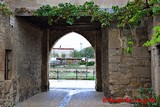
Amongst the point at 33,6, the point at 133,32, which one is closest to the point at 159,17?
the point at 133,32

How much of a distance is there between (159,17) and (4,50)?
3.80m

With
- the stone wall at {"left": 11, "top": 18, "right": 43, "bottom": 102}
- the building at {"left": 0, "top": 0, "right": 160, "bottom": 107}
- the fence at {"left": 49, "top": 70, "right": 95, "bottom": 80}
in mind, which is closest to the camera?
the building at {"left": 0, "top": 0, "right": 160, "bottom": 107}

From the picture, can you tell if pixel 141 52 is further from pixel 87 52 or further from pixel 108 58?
pixel 87 52

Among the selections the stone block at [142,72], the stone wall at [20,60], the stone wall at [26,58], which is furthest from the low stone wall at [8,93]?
the stone block at [142,72]

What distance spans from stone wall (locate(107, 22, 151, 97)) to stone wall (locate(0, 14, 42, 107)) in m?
2.58

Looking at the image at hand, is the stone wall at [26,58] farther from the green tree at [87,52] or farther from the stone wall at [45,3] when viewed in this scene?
the green tree at [87,52]

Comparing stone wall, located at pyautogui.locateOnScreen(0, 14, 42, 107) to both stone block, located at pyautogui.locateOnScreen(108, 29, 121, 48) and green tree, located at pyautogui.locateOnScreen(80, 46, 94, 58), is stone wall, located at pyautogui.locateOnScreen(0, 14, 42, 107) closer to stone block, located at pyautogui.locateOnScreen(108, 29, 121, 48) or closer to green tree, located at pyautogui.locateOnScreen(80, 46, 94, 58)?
stone block, located at pyautogui.locateOnScreen(108, 29, 121, 48)

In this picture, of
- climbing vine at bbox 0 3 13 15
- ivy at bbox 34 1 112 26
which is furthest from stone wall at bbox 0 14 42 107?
ivy at bbox 34 1 112 26

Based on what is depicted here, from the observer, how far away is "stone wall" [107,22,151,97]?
27.1 ft

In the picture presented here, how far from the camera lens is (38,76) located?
11453 mm

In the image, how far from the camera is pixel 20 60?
852 centimetres

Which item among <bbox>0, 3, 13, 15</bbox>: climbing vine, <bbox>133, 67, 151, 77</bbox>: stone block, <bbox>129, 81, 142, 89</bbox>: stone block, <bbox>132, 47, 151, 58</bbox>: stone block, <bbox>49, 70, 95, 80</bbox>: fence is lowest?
<bbox>49, 70, 95, 80</bbox>: fence

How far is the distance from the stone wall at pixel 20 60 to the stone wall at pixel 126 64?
8.46 ft

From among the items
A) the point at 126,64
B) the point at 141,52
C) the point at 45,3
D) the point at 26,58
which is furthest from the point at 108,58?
the point at 26,58
